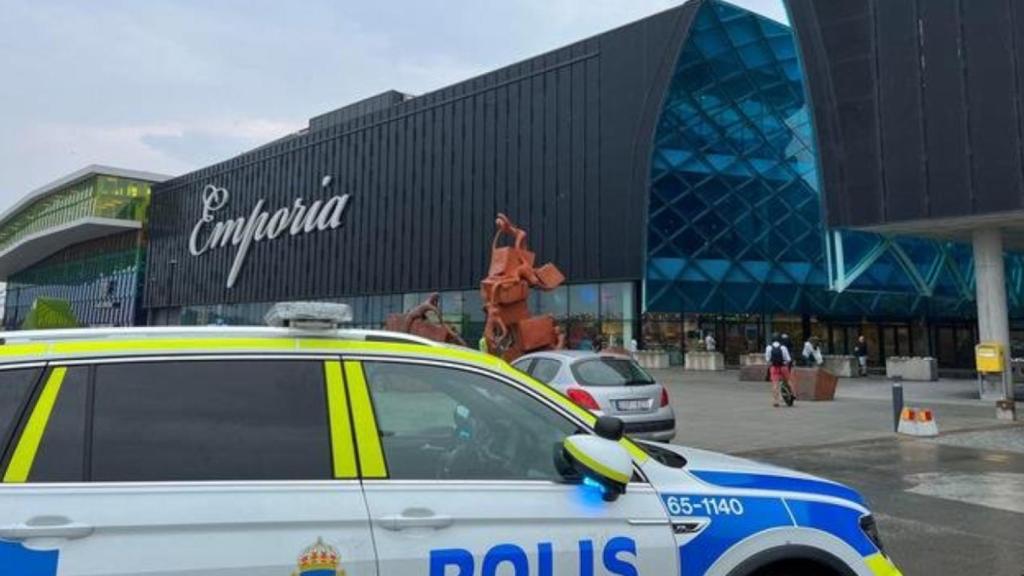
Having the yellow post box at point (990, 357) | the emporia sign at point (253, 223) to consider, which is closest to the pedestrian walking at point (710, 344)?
the yellow post box at point (990, 357)

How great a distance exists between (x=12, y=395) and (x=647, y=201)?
117 feet

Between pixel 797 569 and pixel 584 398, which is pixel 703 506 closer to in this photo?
pixel 797 569

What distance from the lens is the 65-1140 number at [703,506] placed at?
10.3 feet

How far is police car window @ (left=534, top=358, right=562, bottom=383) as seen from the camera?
11.1 meters

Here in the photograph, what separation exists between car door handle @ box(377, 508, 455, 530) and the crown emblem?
19cm

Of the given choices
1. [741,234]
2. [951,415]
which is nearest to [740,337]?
[741,234]

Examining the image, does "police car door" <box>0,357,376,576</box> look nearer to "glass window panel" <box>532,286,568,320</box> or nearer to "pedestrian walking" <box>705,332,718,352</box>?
"pedestrian walking" <box>705,332,718,352</box>

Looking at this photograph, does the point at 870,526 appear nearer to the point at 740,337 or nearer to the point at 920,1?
the point at 920,1

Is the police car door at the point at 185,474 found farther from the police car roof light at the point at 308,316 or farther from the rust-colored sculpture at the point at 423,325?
the rust-colored sculpture at the point at 423,325

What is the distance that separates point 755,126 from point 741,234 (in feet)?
19.3

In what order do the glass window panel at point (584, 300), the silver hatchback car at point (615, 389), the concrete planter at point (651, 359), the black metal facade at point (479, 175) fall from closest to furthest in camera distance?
the silver hatchback car at point (615, 389) < the concrete planter at point (651, 359) < the black metal facade at point (479, 175) < the glass window panel at point (584, 300)

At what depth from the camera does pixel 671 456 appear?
380 cm

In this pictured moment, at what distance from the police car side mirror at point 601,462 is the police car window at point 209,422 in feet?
3.03

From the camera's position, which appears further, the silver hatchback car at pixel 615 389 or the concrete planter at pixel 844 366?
the concrete planter at pixel 844 366
